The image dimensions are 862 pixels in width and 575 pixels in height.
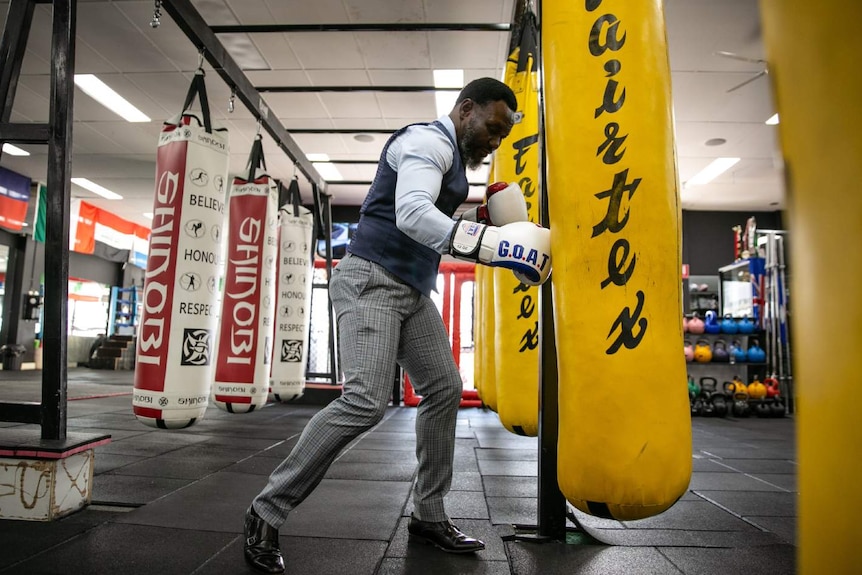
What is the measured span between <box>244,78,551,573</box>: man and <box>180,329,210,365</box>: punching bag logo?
0.91 m

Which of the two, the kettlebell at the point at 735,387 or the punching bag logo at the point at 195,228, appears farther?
the kettlebell at the point at 735,387

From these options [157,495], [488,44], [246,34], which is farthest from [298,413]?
[488,44]

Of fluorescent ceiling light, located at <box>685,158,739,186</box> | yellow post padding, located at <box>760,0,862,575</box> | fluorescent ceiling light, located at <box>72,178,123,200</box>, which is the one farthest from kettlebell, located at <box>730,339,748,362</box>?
fluorescent ceiling light, located at <box>72,178,123,200</box>

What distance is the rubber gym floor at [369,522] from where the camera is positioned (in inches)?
64.6

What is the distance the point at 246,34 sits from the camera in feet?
18.6

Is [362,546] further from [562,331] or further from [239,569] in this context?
[562,331]

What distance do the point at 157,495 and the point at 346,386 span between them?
1331mm

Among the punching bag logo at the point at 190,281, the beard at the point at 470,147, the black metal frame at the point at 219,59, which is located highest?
the black metal frame at the point at 219,59

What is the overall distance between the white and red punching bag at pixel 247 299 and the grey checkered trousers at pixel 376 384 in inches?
59.6

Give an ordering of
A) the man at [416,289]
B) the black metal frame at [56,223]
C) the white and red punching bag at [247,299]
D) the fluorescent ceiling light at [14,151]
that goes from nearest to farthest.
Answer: the man at [416,289] → the black metal frame at [56,223] → the white and red punching bag at [247,299] → the fluorescent ceiling light at [14,151]

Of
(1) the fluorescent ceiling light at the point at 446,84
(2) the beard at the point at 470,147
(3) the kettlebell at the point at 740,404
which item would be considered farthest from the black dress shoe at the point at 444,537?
(3) the kettlebell at the point at 740,404

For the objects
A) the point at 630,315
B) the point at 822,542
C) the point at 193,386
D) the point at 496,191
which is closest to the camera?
the point at 822,542

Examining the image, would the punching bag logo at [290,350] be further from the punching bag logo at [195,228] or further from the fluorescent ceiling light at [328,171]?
the fluorescent ceiling light at [328,171]

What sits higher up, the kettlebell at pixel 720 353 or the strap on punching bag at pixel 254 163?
the strap on punching bag at pixel 254 163
